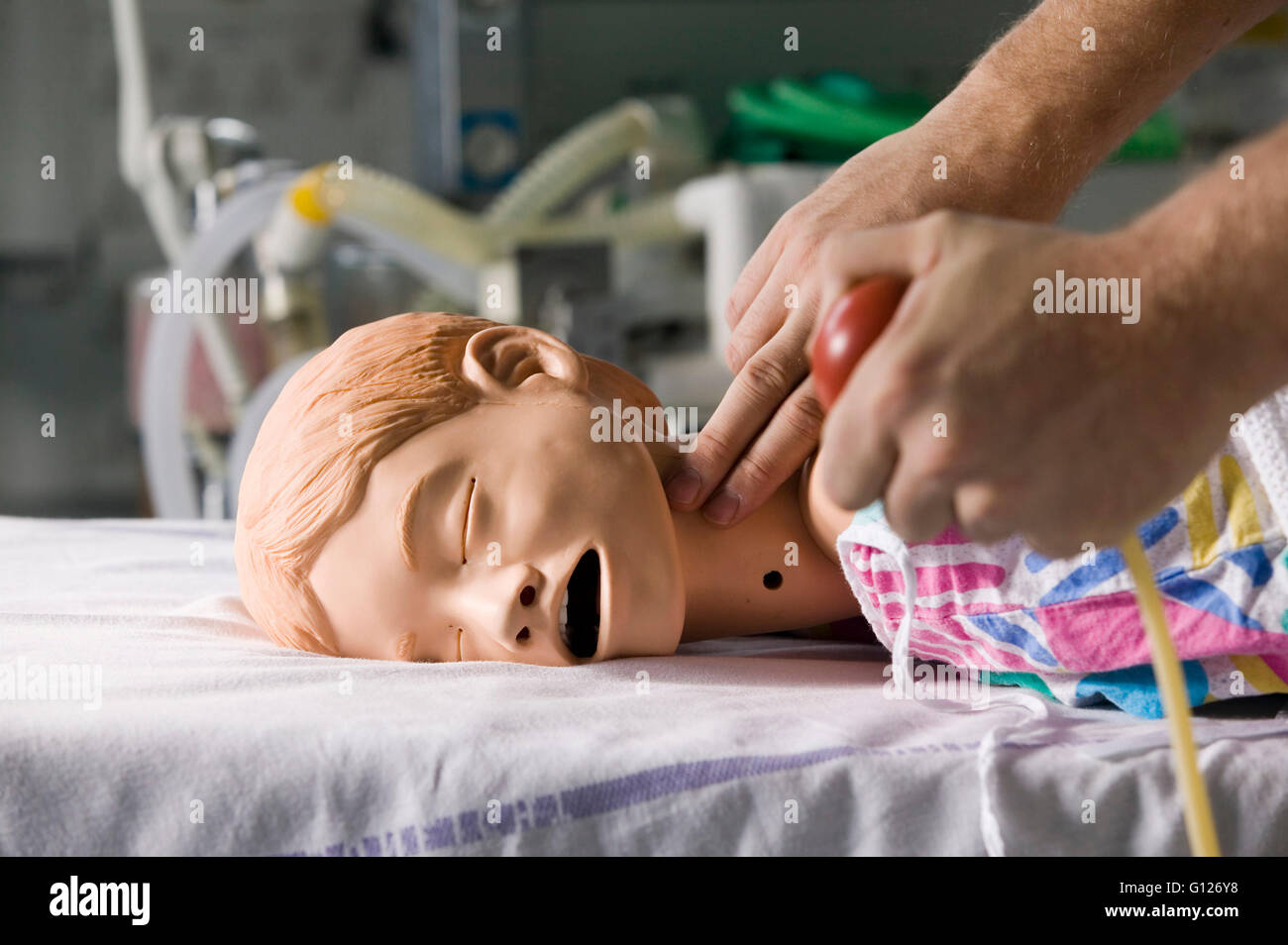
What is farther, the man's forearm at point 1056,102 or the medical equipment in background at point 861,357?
the man's forearm at point 1056,102

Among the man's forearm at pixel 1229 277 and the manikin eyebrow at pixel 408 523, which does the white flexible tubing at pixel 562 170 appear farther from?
the man's forearm at pixel 1229 277

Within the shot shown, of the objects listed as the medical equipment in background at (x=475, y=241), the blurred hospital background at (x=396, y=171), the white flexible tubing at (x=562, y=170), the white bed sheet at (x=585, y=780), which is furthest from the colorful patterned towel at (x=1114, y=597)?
the white flexible tubing at (x=562, y=170)

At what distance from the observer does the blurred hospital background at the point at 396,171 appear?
2.41 meters

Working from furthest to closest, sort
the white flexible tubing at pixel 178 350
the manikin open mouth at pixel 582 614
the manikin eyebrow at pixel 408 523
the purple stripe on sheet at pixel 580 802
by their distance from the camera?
the white flexible tubing at pixel 178 350 → the manikin open mouth at pixel 582 614 → the manikin eyebrow at pixel 408 523 → the purple stripe on sheet at pixel 580 802

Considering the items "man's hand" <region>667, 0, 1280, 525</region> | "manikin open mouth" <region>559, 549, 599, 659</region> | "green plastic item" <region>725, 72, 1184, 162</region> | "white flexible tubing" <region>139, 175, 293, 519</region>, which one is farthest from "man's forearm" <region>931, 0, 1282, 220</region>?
"white flexible tubing" <region>139, 175, 293, 519</region>

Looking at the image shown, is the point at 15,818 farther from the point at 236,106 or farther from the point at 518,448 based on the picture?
the point at 236,106

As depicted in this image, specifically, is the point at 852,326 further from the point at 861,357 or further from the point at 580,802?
the point at 580,802

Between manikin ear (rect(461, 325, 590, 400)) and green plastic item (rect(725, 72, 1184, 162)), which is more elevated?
green plastic item (rect(725, 72, 1184, 162))

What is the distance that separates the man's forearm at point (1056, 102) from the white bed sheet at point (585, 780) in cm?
58

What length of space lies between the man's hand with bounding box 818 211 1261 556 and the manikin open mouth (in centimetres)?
54

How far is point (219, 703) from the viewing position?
33.0 inches

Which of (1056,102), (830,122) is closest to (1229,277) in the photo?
(1056,102)

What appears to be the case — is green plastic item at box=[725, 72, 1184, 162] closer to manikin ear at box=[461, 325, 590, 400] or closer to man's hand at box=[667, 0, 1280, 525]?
man's hand at box=[667, 0, 1280, 525]

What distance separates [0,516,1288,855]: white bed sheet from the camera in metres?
0.74
